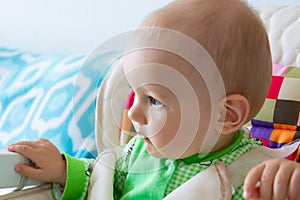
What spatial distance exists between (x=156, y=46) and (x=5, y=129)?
0.75 meters

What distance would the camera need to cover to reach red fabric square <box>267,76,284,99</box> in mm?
870

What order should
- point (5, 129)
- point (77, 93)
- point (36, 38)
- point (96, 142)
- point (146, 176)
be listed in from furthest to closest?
point (36, 38) → point (5, 129) → point (77, 93) → point (96, 142) → point (146, 176)

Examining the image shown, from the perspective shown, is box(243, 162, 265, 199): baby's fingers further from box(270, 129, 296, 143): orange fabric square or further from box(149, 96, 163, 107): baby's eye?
box(270, 129, 296, 143): orange fabric square

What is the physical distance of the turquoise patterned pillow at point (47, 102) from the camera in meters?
1.04

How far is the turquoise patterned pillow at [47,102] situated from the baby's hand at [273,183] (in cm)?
49

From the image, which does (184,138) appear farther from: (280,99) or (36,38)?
(36,38)

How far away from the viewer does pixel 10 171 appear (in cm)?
71

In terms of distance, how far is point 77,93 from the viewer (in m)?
1.03

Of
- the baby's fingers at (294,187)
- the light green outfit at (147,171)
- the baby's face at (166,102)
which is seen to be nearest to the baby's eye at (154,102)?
the baby's face at (166,102)

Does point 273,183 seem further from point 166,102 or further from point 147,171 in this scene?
point 147,171

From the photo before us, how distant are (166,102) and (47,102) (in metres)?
0.64

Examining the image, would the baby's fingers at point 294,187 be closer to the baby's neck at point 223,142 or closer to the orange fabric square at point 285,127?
the baby's neck at point 223,142

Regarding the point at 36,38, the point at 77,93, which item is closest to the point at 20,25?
the point at 36,38

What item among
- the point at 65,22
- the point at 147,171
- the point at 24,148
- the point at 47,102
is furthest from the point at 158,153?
the point at 65,22
